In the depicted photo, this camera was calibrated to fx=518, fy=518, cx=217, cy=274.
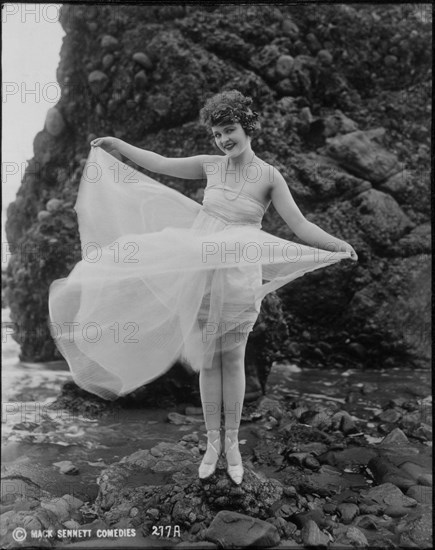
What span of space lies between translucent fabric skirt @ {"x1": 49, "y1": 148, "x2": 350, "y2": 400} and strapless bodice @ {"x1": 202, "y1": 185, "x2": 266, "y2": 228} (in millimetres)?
21

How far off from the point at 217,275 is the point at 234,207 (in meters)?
0.25

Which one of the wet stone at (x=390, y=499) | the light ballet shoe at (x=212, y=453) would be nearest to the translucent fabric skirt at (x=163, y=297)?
the light ballet shoe at (x=212, y=453)

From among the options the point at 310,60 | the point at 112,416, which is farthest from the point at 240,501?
the point at 310,60

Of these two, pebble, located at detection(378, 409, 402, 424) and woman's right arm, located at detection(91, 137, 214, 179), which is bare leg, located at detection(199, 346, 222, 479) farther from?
pebble, located at detection(378, 409, 402, 424)

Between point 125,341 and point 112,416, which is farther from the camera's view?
point 112,416

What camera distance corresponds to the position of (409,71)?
3.51 m

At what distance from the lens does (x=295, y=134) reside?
3490 mm

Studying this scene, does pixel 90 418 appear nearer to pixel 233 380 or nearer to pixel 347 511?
pixel 233 380

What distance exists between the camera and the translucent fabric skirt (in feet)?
5.59

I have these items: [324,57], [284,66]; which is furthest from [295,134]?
[324,57]

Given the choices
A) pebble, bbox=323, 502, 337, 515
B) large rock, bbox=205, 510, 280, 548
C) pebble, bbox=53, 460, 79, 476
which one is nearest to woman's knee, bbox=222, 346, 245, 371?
large rock, bbox=205, 510, 280, 548

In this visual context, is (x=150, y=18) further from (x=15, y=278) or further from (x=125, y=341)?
(x=125, y=341)

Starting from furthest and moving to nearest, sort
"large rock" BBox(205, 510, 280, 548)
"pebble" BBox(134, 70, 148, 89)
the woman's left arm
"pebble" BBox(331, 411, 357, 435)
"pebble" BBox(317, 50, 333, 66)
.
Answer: "pebble" BBox(317, 50, 333, 66) → "pebble" BBox(134, 70, 148, 89) → "pebble" BBox(331, 411, 357, 435) → the woman's left arm → "large rock" BBox(205, 510, 280, 548)

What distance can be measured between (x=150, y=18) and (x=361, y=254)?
83.5 inches
